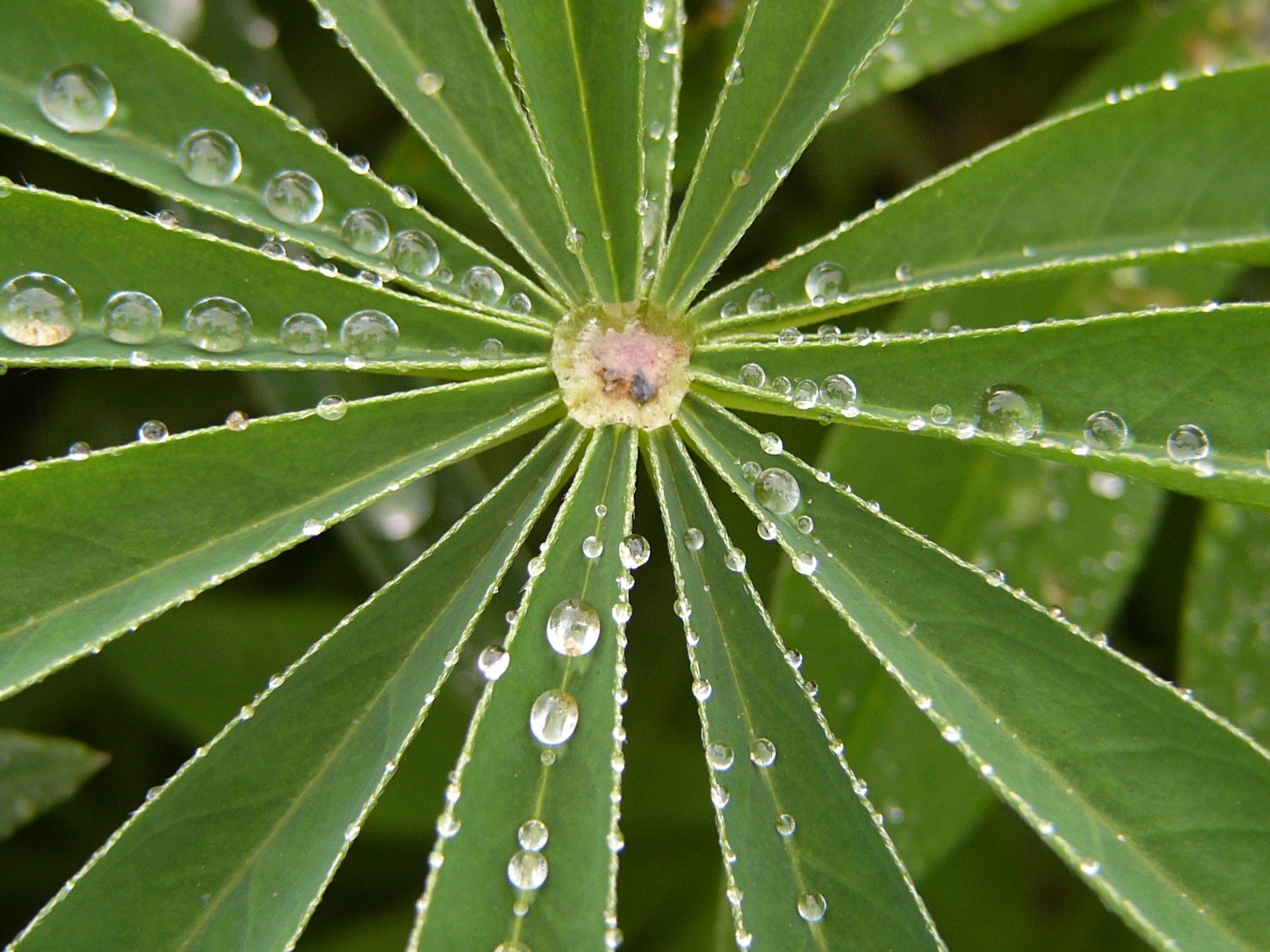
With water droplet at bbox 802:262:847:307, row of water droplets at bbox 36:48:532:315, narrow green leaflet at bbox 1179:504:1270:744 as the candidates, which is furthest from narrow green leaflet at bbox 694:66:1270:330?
narrow green leaflet at bbox 1179:504:1270:744

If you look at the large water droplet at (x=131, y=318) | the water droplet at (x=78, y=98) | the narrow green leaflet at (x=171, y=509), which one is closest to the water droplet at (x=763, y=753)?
the narrow green leaflet at (x=171, y=509)

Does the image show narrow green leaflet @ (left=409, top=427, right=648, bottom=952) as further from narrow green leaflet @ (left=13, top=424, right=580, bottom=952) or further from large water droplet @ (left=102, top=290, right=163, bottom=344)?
large water droplet @ (left=102, top=290, right=163, bottom=344)

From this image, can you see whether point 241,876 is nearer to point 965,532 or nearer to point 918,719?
point 918,719

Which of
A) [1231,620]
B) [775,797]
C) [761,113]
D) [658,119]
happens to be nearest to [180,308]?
[658,119]

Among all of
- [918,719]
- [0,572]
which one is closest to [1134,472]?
[918,719]

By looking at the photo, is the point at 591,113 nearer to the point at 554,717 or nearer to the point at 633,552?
the point at 633,552

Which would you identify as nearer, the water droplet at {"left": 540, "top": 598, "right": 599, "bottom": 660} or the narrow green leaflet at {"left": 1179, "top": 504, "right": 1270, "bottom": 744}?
the water droplet at {"left": 540, "top": 598, "right": 599, "bottom": 660}
